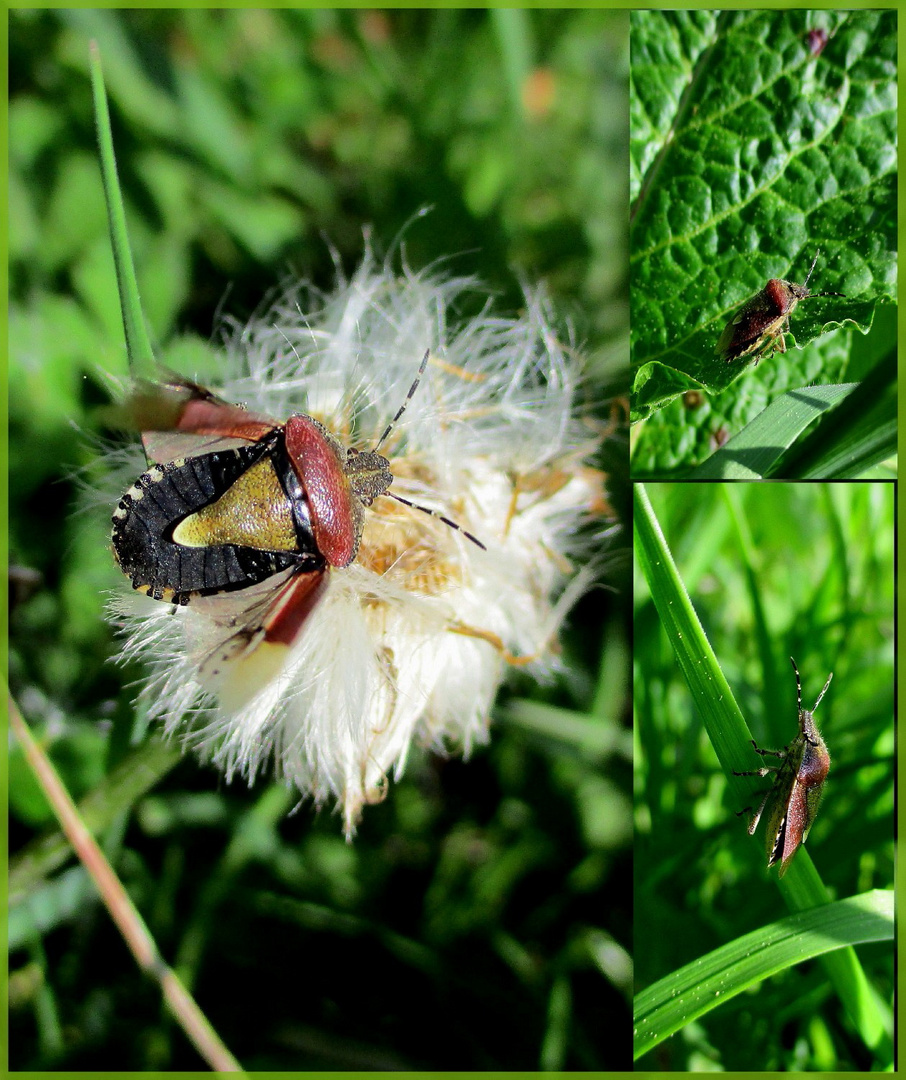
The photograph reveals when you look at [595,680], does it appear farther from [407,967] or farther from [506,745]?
[407,967]

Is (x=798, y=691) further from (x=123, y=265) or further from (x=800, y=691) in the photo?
(x=123, y=265)

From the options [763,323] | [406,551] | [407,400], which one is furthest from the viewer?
[407,400]

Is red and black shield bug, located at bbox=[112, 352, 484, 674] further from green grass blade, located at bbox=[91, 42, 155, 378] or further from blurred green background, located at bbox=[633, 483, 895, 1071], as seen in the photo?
blurred green background, located at bbox=[633, 483, 895, 1071]

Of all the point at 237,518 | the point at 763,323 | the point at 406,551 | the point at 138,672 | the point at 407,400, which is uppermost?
the point at 763,323

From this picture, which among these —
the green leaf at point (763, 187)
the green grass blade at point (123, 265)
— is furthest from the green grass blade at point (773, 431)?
the green grass blade at point (123, 265)

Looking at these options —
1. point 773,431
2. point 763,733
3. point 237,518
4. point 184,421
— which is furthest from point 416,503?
point 763,733

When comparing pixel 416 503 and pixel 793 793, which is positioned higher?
pixel 416 503

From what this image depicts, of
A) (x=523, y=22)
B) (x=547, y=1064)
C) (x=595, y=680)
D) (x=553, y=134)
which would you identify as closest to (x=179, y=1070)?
(x=547, y=1064)
